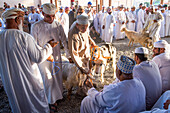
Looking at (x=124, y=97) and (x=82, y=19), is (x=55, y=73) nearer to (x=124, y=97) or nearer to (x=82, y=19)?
(x=82, y=19)

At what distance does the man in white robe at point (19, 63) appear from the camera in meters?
2.15

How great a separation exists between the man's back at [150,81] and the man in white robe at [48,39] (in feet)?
6.02

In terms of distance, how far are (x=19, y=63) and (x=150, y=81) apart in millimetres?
2341

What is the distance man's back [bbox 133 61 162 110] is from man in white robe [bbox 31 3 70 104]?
1835mm

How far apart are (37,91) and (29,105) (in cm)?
26

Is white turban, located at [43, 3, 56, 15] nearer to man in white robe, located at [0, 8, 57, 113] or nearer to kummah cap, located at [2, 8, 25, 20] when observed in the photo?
man in white robe, located at [0, 8, 57, 113]

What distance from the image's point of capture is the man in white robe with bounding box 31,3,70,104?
3098 mm

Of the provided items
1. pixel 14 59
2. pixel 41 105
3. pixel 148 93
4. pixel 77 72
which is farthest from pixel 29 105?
pixel 148 93

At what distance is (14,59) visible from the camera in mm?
2207

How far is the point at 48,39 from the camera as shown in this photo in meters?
3.26

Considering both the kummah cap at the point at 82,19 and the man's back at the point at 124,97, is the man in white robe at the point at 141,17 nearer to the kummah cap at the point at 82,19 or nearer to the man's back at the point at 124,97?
the kummah cap at the point at 82,19

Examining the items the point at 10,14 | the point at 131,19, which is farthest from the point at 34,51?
the point at 131,19

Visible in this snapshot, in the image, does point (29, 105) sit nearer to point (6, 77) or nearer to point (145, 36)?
point (6, 77)

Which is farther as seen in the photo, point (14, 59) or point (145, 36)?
point (145, 36)
